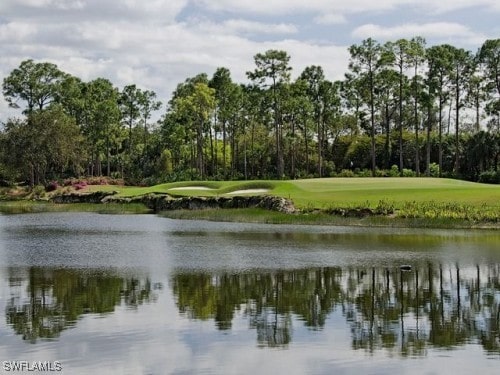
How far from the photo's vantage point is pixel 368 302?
829 inches

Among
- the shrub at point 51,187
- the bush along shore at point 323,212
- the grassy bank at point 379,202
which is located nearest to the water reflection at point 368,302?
the bush along shore at point 323,212

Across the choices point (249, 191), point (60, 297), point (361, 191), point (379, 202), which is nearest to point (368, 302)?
point (60, 297)

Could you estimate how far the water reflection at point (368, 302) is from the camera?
55.2 ft

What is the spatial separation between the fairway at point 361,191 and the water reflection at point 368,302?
22492 millimetres

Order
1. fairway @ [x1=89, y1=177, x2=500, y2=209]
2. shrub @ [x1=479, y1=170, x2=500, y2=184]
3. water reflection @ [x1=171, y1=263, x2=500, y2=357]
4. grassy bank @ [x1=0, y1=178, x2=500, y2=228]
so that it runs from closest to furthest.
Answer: water reflection @ [x1=171, y1=263, x2=500, y2=357]
grassy bank @ [x1=0, y1=178, x2=500, y2=228]
fairway @ [x1=89, y1=177, x2=500, y2=209]
shrub @ [x1=479, y1=170, x2=500, y2=184]

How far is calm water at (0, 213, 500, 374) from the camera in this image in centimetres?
1488

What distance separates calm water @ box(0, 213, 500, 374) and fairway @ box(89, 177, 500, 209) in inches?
493

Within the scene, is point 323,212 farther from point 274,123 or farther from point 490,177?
point 274,123

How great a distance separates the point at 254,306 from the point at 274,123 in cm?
9176

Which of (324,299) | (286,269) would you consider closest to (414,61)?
→ (286,269)

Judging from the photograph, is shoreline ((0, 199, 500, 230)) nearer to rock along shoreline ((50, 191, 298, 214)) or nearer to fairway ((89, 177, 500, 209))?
rock along shoreline ((50, 191, 298, 214))

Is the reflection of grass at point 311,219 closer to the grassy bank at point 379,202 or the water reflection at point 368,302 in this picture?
the grassy bank at point 379,202

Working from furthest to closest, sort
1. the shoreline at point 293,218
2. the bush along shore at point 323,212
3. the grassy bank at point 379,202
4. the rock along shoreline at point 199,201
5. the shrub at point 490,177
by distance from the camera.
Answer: the shrub at point 490,177, the rock along shoreline at point 199,201, the grassy bank at point 379,202, the bush along shore at point 323,212, the shoreline at point 293,218

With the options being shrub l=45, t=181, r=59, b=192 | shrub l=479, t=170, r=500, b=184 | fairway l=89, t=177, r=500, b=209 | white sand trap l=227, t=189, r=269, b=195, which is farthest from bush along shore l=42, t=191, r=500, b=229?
shrub l=479, t=170, r=500, b=184
